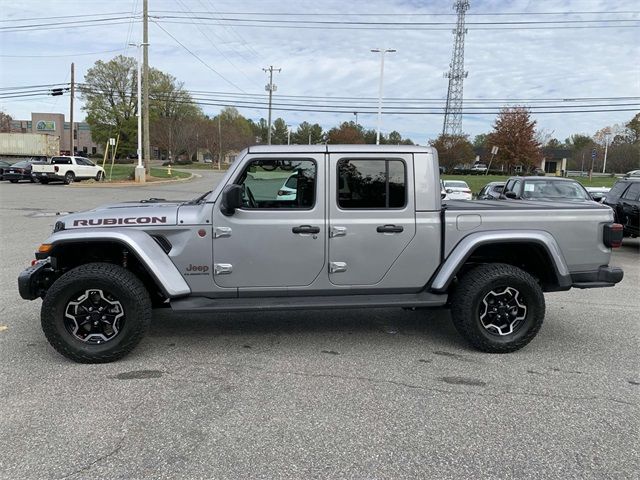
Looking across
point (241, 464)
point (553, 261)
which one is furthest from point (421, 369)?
point (241, 464)

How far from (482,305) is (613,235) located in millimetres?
1378

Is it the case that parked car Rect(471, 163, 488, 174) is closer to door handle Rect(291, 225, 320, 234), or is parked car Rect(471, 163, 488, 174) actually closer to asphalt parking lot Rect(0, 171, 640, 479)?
asphalt parking lot Rect(0, 171, 640, 479)

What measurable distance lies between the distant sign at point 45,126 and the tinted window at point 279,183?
98.4 meters

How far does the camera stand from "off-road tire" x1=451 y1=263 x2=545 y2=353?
4.52 m

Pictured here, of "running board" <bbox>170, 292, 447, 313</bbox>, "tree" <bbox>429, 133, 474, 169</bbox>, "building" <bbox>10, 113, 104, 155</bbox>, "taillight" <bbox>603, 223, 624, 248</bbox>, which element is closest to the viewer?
"running board" <bbox>170, 292, 447, 313</bbox>

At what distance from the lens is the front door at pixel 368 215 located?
4457 millimetres

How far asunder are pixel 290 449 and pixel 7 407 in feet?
6.69

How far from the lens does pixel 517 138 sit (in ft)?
138

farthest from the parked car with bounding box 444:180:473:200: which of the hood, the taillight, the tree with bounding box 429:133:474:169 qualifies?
the tree with bounding box 429:133:474:169

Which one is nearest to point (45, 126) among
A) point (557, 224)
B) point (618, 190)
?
point (618, 190)

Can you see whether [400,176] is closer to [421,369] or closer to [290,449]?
[421,369]

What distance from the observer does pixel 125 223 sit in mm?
4270

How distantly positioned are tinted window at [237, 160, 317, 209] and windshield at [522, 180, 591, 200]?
8.65m

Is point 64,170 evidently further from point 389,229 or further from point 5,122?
point 5,122
